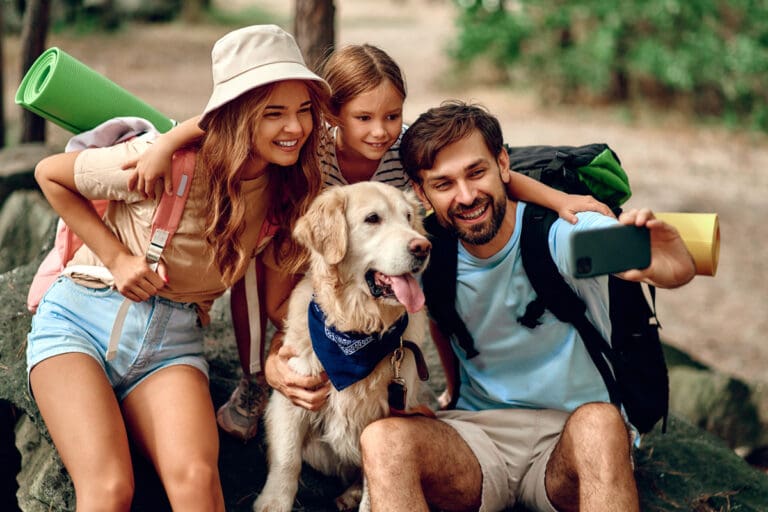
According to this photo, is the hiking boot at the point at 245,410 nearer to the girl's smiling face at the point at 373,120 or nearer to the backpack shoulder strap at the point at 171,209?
the backpack shoulder strap at the point at 171,209

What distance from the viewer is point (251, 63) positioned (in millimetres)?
3133

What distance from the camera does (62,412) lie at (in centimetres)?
303

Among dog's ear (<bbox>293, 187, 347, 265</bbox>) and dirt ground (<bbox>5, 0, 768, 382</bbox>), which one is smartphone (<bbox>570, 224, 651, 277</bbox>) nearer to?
dog's ear (<bbox>293, 187, 347, 265</bbox>)

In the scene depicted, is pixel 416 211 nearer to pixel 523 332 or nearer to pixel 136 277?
pixel 523 332

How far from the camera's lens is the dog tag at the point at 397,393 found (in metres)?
3.27

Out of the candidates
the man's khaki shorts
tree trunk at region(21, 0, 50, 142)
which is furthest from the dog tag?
tree trunk at region(21, 0, 50, 142)

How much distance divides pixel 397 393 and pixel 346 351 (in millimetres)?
290

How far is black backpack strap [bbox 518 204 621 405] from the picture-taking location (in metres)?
3.16

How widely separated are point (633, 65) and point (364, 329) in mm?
9879

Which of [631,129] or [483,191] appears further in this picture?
[631,129]

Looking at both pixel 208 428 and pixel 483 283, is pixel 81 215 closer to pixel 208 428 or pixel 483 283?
pixel 208 428

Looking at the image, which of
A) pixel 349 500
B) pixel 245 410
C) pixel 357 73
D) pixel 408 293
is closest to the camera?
pixel 408 293

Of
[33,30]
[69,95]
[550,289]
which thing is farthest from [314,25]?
[550,289]

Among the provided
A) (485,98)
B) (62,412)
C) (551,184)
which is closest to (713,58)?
(485,98)
